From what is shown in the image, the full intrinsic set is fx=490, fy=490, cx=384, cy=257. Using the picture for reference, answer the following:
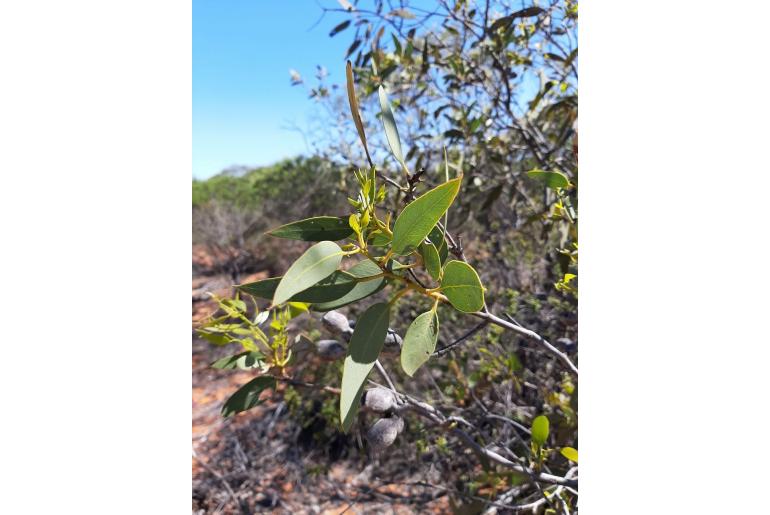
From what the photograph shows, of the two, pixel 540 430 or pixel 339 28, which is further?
pixel 339 28

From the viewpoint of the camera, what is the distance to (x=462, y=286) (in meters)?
0.32

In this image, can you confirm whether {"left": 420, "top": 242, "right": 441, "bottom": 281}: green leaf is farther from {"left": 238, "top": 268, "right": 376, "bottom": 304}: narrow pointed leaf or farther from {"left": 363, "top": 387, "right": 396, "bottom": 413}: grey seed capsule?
{"left": 363, "top": 387, "right": 396, "bottom": 413}: grey seed capsule

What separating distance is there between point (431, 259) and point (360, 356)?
8 cm

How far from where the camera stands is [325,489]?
183 centimetres

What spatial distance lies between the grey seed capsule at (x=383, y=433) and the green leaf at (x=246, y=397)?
0.54 feet

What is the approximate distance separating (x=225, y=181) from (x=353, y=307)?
202 inches

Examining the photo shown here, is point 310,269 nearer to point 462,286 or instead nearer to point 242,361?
point 462,286

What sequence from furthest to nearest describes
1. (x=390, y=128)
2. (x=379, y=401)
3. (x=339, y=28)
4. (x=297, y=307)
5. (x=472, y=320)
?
(x=472, y=320) < (x=339, y=28) < (x=297, y=307) < (x=379, y=401) < (x=390, y=128)

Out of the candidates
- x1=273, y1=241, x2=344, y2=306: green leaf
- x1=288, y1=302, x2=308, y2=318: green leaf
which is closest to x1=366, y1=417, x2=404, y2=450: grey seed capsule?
x1=288, y1=302, x2=308, y2=318: green leaf

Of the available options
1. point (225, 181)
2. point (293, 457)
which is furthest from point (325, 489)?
point (225, 181)

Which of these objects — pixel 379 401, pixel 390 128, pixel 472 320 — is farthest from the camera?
pixel 472 320

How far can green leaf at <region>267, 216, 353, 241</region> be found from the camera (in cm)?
35

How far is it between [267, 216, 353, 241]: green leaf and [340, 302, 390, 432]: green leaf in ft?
0.20

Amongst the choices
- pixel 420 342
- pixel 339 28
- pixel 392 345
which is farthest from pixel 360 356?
pixel 339 28
